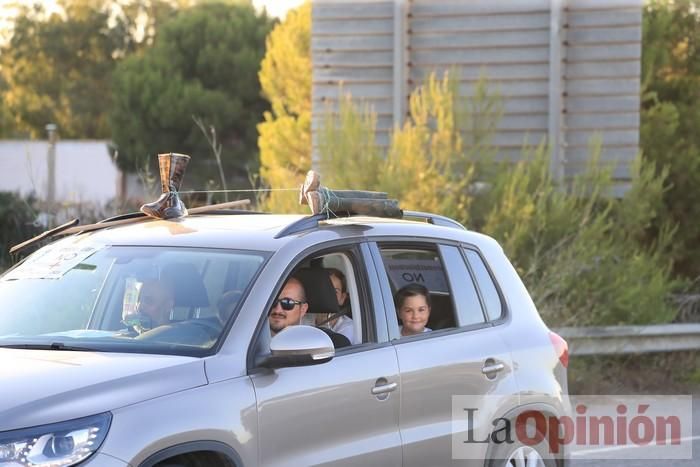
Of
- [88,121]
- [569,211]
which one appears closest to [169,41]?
[88,121]

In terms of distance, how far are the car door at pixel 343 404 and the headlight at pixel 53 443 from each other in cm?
82

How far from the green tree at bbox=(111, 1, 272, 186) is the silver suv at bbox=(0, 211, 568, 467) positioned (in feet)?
133

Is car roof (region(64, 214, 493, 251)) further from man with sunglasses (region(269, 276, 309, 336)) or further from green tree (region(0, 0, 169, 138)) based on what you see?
green tree (region(0, 0, 169, 138))

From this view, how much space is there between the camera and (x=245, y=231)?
5.88 metres

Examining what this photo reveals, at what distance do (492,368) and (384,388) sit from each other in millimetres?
958

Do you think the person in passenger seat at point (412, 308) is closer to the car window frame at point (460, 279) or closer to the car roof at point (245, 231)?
the car window frame at point (460, 279)

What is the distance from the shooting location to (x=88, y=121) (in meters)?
65.9

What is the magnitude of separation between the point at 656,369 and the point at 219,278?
9.40 metres

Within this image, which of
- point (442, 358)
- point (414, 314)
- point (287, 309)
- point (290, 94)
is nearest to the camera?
point (287, 309)

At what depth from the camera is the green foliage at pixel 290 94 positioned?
18906mm

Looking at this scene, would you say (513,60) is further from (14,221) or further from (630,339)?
(14,221)

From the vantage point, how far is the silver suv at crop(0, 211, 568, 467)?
15.3 feet

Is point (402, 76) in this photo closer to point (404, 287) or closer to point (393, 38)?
point (393, 38)
